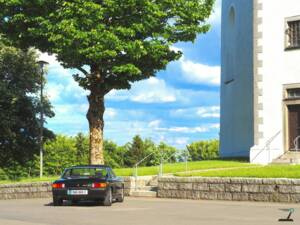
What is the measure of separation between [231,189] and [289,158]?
9.63m

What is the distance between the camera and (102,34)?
24.5 metres

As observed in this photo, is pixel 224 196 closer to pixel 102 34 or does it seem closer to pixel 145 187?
pixel 145 187

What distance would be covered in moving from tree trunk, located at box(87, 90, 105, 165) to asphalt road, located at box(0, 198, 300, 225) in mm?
7766

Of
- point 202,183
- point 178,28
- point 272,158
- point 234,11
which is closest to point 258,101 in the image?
point 272,158

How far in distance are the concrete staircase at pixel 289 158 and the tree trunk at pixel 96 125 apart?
802 centimetres

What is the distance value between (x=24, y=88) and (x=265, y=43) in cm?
1678

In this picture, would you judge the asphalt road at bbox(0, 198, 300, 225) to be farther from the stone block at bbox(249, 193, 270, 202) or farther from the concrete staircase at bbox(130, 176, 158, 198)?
the concrete staircase at bbox(130, 176, 158, 198)

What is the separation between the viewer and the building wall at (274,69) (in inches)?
1154

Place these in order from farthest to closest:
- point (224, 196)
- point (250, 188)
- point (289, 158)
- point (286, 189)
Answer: point (289, 158) → point (224, 196) → point (250, 188) → point (286, 189)

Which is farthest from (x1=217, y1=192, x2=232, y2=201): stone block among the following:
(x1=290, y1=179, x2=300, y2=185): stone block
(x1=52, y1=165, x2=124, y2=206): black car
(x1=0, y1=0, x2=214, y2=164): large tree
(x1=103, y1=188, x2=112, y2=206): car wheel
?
(x1=0, y1=0, x2=214, y2=164): large tree

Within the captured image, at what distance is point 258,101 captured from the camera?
29594mm

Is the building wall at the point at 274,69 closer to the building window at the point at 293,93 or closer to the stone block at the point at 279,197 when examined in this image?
the building window at the point at 293,93

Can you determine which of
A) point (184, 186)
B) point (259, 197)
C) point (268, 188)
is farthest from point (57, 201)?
point (268, 188)

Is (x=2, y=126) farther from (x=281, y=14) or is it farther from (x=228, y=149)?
(x=281, y=14)
